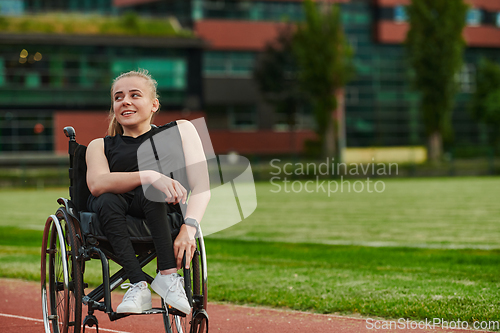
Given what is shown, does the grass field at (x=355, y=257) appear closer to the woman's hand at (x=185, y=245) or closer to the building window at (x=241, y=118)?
the woman's hand at (x=185, y=245)

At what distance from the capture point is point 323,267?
8672mm

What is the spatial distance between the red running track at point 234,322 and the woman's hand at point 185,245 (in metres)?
1.34

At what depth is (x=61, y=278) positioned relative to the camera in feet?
16.7

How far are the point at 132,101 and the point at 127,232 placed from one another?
2.92ft

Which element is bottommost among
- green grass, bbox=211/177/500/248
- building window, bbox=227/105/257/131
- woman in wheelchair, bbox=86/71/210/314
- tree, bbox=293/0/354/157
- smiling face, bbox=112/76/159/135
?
building window, bbox=227/105/257/131

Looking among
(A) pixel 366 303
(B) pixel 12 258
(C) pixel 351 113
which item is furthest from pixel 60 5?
(A) pixel 366 303

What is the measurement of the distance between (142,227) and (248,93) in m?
45.6

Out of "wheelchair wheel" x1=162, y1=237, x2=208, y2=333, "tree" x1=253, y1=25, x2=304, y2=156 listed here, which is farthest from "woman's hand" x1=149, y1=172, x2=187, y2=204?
"tree" x1=253, y1=25, x2=304, y2=156

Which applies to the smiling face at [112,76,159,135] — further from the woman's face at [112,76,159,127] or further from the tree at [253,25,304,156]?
the tree at [253,25,304,156]

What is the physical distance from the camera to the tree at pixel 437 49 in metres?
38.6

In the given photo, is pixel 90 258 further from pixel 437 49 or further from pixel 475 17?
pixel 475 17

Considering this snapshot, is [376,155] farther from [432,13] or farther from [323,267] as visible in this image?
[323,267]

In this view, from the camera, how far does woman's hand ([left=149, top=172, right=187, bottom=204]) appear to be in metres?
4.34

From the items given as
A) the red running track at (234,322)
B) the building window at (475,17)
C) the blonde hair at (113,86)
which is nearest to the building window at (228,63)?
the building window at (475,17)
